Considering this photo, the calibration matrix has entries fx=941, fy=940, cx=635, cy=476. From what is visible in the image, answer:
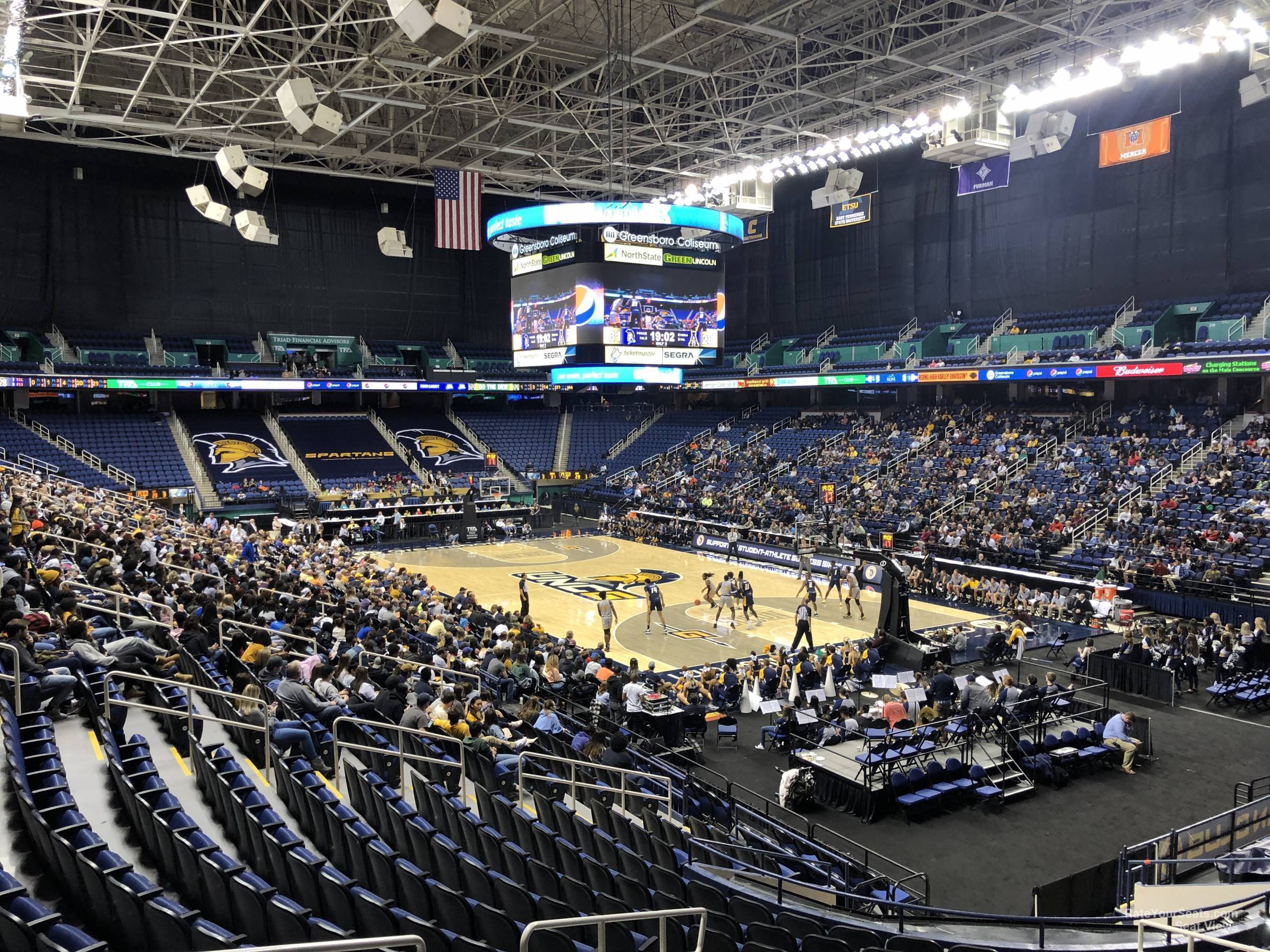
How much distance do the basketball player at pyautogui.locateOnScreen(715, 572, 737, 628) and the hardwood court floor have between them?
0.73ft

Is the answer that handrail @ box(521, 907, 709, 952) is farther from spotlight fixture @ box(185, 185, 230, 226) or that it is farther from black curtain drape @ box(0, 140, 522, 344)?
black curtain drape @ box(0, 140, 522, 344)

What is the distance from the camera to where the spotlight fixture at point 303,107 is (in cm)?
1997

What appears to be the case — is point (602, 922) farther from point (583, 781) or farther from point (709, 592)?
Answer: point (709, 592)

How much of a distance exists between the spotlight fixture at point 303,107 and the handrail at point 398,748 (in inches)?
591

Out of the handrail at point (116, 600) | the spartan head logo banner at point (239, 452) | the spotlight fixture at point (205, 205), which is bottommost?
the handrail at point (116, 600)

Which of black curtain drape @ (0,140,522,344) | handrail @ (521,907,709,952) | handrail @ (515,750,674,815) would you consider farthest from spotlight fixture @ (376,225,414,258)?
handrail @ (521,907,709,952)

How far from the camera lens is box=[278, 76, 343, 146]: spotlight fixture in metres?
20.0

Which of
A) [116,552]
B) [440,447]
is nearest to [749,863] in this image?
[116,552]

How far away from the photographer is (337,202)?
45781 mm

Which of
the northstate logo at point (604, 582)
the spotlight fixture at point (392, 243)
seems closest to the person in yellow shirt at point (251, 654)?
the northstate logo at point (604, 582)

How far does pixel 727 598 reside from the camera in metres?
24.7

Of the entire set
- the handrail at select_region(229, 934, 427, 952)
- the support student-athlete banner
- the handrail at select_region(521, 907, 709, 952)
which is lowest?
the handrail at select_region(521, 907, 709, 952)

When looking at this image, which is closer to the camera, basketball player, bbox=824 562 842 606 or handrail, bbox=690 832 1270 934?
handrail, bbox=690 832 1270 934

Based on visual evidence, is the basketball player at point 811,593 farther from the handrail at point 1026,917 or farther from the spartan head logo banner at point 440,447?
the spartan head logo banner at point 440,447
